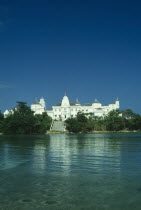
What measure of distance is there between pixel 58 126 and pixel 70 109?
3007 cm

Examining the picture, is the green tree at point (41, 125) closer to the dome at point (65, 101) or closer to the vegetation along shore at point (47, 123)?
the vegetation along shore at point (47, 123)

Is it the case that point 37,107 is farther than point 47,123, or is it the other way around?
point 37,107

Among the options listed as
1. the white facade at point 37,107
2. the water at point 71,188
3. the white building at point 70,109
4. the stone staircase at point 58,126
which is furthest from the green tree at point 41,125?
the water at point 71,188

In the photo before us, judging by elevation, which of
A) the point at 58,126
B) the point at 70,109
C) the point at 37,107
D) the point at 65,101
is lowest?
the point at 58,126

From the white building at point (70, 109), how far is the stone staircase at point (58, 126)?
22.8m

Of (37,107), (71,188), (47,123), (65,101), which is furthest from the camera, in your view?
(37,107)

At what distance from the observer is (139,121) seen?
89.2 m

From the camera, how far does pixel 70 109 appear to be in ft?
398

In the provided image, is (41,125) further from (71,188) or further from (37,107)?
(71,188)

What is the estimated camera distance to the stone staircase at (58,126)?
291ft

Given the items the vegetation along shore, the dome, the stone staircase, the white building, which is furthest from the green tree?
the dome

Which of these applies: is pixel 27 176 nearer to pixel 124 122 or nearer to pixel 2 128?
pixel 2 128

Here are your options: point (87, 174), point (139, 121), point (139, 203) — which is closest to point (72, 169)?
point (87, 174)

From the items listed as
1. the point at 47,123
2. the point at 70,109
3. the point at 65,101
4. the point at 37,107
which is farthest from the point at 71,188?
the point at 37,107
